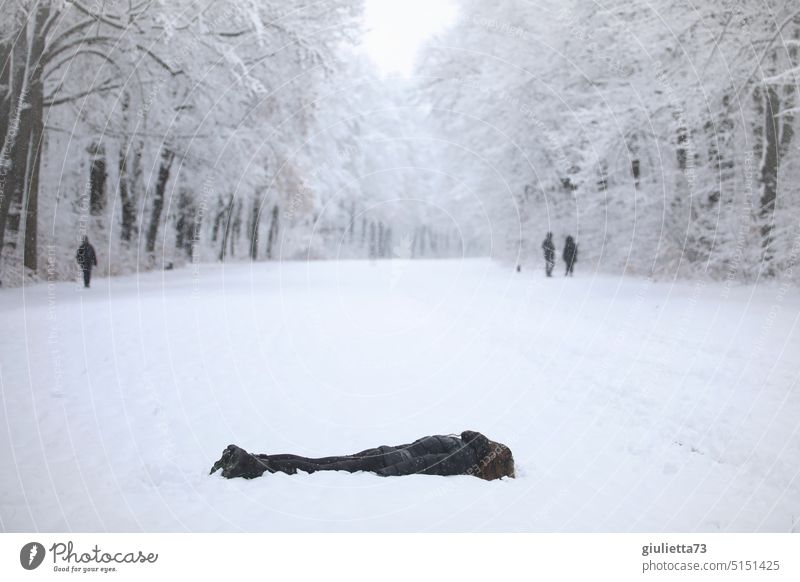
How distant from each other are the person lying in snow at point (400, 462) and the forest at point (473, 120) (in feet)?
25.3

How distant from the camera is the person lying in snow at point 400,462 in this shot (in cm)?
429

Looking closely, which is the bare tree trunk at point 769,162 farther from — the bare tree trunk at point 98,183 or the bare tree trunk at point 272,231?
the bare tree trunk at point 272,231

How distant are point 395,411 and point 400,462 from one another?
1845 millimetres

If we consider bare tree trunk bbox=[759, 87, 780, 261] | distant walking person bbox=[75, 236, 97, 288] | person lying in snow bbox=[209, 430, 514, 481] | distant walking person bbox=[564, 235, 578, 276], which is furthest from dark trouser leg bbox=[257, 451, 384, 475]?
distant walking person bbox=[564, 235, 578, 276]

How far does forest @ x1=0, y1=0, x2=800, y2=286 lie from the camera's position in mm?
11516

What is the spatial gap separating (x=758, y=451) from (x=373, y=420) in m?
3.65

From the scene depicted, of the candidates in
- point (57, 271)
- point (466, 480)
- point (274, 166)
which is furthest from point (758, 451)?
point (274, 166)

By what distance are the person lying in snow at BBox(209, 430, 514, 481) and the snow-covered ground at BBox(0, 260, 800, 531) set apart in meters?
0.10

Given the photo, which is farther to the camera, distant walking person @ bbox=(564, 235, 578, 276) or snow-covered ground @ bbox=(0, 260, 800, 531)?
distant walking person @ bbox=(564, 235, 578, 276)

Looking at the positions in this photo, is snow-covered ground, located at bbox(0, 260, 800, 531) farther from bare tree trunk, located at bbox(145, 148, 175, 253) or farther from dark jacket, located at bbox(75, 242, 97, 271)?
bare tree trunk, located at bbox(145, 148, 175, 253)

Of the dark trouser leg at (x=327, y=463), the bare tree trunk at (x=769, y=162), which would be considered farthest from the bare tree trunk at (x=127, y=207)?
the bare tree trunk at (x=769, y=162)

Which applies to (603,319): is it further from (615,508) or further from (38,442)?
(38,442)

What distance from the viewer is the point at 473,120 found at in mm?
25953

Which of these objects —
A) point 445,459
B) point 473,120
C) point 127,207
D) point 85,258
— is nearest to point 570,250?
point 473,120
